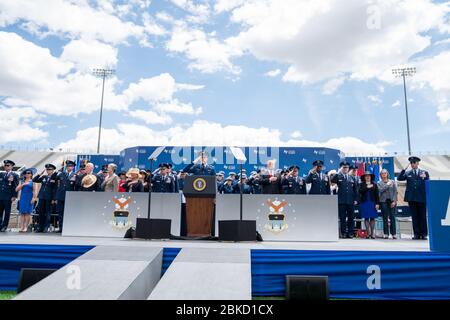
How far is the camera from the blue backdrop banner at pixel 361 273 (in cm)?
423

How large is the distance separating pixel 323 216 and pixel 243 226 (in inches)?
64.6

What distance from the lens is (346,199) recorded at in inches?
321

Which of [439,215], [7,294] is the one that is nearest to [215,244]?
[7,294]

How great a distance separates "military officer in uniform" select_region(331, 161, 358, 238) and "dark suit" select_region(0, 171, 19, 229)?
8042 mm

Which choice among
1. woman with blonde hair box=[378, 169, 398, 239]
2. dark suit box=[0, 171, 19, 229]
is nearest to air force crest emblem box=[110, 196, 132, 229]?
dark suit box=[0, 171, 19, 229]

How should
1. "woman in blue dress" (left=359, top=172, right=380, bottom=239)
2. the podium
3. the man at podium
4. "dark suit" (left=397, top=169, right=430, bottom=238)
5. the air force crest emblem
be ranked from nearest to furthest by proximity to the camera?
1. the air force crest emblem
2. the podium
3. "dark suit" (left=397, top=169, right=430, bottom=238)
4. "woman in blue dress" (left=359, top=172, right=380, bottom=239)
5. the man at podium

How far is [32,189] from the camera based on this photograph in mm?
8969

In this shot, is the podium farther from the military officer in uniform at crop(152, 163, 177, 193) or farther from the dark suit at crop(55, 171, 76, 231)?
the dark suit at crop(55, 171, 76, 231)

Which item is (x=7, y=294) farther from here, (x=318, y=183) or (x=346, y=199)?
(x=346, y=199)

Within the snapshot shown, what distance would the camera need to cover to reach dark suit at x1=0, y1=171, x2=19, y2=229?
27.8ft

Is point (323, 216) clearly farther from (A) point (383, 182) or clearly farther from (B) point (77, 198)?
(B) point (77, 198)

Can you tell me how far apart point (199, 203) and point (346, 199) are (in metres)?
3.69

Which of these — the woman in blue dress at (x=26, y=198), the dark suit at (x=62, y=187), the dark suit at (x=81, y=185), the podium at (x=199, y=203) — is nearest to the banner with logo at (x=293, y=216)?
the podium at (x=199, y=203)
